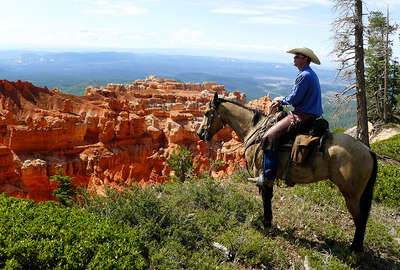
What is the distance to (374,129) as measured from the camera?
97.0 ft

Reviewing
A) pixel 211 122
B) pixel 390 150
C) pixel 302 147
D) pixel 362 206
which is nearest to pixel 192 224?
pixel 211 122

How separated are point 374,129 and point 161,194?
95.1 ft

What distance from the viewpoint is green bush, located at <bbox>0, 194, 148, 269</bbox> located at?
4.24 metres

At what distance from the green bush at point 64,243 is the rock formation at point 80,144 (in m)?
17.6

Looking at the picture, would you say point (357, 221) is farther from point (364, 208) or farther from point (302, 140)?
point (302, 140)

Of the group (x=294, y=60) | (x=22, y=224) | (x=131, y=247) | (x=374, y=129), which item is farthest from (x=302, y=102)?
(x=374, y=129)

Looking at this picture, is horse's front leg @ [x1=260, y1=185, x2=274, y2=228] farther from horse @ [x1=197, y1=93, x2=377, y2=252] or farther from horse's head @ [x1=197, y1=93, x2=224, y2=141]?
horse's head @ [x1=197, y1=93, x2=224, y2=141]

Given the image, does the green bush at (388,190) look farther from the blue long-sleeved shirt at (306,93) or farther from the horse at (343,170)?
the blue long-sleeved shirt at (306,93)

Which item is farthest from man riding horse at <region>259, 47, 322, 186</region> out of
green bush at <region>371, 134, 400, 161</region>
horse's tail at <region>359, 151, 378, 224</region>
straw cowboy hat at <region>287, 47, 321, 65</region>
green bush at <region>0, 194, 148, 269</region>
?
green bush at <region>371, 134, 400, 161</region>

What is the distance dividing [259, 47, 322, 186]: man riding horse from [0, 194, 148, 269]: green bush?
10.2 ft

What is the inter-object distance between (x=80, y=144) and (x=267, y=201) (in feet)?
113

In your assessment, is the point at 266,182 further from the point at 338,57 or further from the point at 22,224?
the point at 338,57

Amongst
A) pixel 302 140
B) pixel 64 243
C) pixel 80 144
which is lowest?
pixel 80 144

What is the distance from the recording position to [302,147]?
19.1 feet
